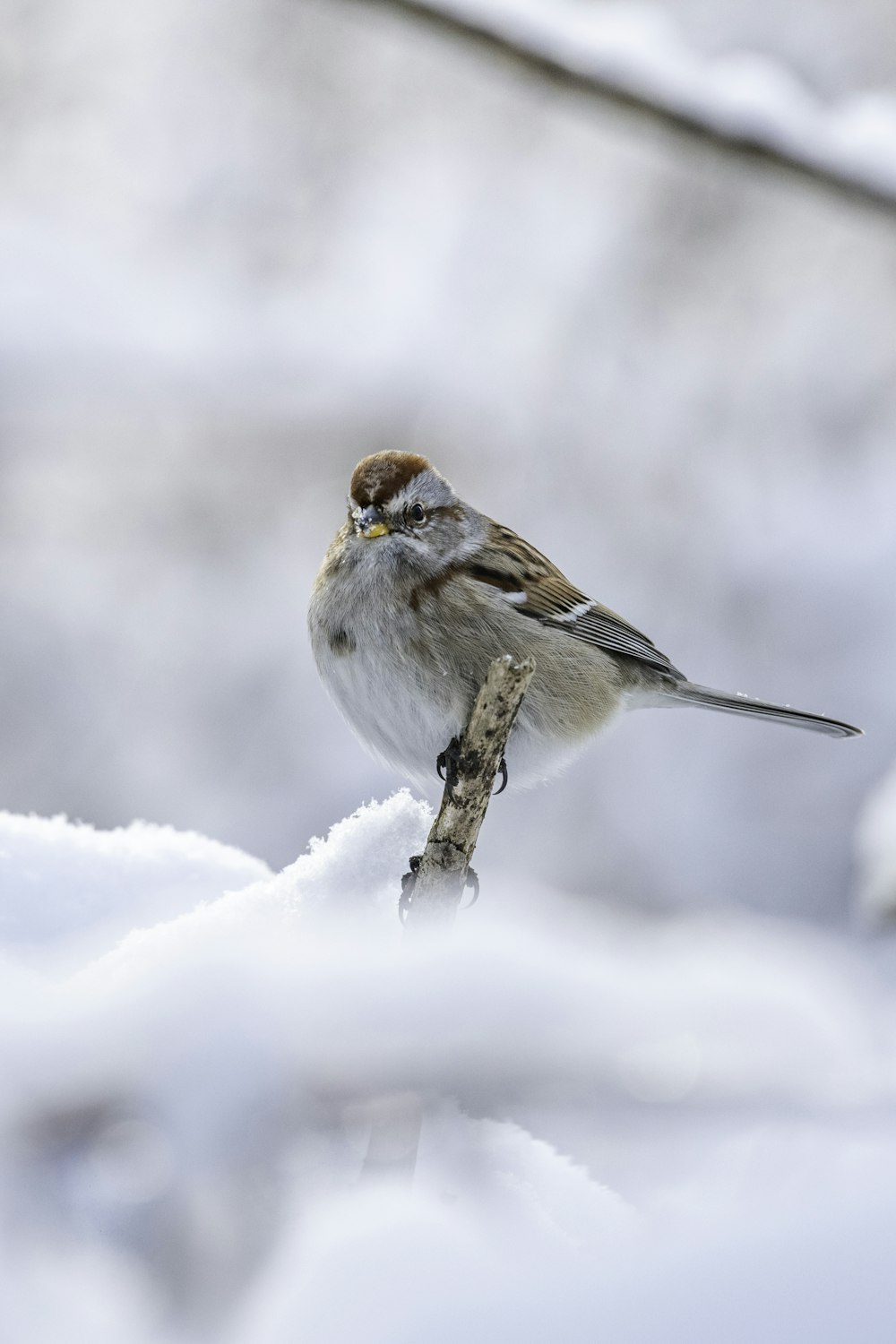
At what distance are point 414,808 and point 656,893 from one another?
3.12 meters

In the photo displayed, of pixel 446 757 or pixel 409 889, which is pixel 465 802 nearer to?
pixel 409 889

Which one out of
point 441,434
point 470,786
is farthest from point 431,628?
point 441,434

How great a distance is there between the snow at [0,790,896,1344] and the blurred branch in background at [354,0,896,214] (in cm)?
206

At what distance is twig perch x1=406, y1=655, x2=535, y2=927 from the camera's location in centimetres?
151

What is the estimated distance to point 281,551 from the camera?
4.76 m

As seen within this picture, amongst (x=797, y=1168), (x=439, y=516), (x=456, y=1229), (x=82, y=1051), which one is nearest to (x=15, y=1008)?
(x=82, y=1051)

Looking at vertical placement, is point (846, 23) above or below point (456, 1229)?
above

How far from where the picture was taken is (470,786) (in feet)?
5.19

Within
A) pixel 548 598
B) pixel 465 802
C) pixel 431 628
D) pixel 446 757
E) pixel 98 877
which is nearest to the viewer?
pixel 98 877

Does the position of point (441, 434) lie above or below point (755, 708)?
above

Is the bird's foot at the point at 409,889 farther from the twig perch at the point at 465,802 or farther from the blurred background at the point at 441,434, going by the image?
the blurred background at the point at 441,434

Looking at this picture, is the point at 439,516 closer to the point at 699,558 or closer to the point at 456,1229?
the point at 456,1229

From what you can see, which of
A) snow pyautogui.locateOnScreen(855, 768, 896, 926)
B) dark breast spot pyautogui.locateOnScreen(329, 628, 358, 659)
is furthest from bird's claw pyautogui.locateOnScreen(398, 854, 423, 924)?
snow pyautogui.locateOnScreen(855, 768, 896, 926)

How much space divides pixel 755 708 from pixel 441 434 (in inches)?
87.4
